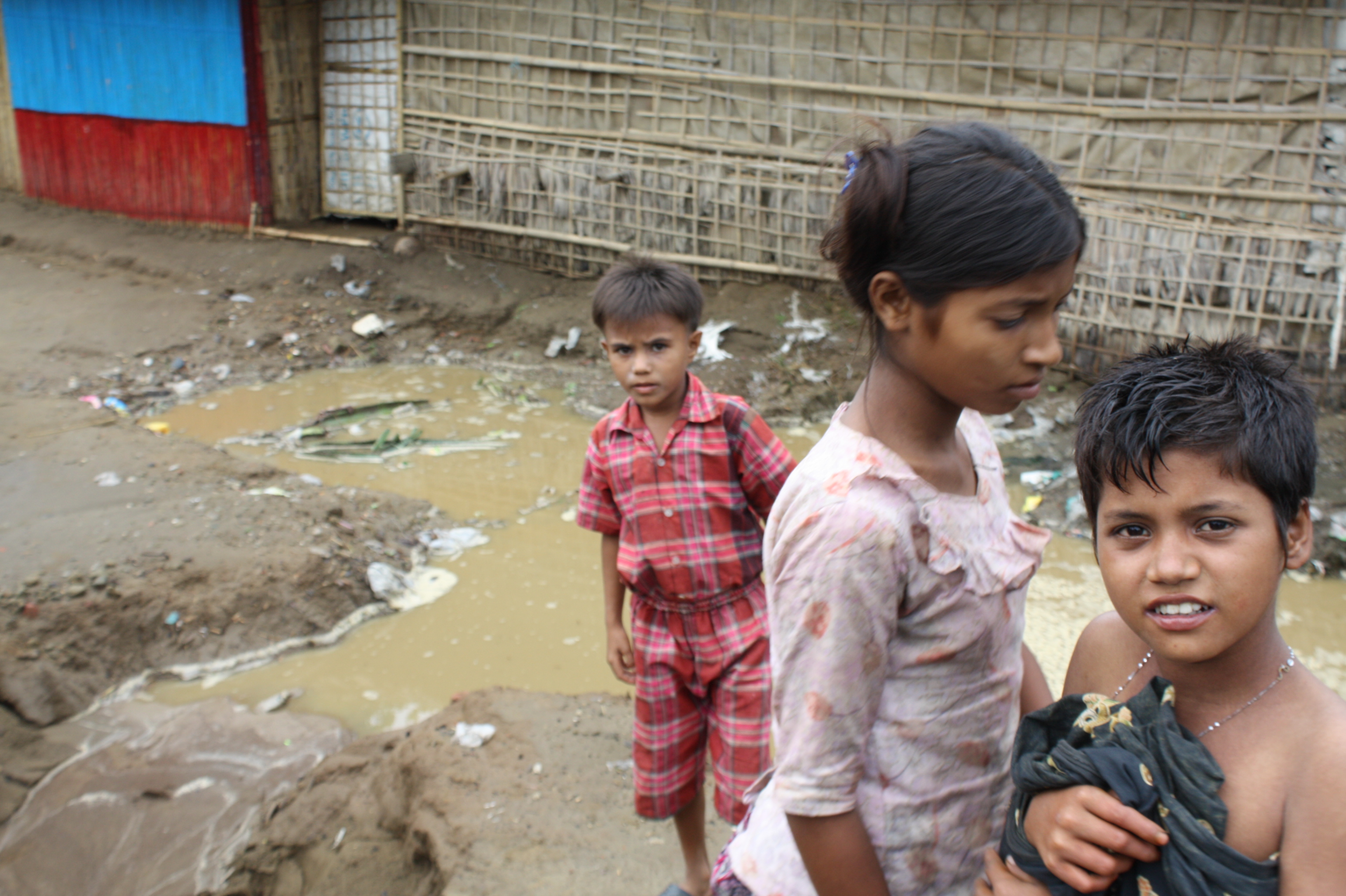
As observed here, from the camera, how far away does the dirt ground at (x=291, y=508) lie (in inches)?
97.0

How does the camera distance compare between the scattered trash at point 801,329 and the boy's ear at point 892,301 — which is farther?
the scattered trash at point 801,329

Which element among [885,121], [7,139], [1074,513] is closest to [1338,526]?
[1074,513]

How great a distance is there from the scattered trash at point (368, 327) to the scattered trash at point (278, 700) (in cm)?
475

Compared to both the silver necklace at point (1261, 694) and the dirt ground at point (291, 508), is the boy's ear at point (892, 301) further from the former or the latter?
the silver necklace at point (1261, 694)

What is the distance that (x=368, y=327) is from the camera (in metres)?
7.68

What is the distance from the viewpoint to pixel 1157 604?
0.91 m

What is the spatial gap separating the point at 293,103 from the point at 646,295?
8638mm

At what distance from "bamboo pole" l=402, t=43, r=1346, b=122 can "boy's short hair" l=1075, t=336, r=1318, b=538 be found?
6.12 metres

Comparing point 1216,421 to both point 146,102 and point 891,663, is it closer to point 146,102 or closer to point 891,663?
point 891,663

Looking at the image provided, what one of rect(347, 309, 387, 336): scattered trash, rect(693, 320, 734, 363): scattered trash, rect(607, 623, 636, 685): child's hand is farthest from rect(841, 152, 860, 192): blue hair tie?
rect(347, 309, 387, 336): scattered trash

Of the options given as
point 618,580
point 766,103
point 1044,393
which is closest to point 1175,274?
point 1044,393

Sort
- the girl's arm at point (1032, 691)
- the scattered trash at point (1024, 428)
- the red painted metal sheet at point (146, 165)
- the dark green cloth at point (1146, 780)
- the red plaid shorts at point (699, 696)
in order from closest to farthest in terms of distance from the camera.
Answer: the dark green cloth at point (1146, 780) < the girl's arm at point (1032, 691) < the red plaid shorts at point (699, 696) < the scattered trash at point (1024, 428) < the red painted metal sheet at point (146, 165)

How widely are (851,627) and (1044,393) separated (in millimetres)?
5631

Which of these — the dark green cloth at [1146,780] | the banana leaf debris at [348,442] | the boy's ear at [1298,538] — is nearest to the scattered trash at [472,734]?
the dark green cloth at [1146,780]
